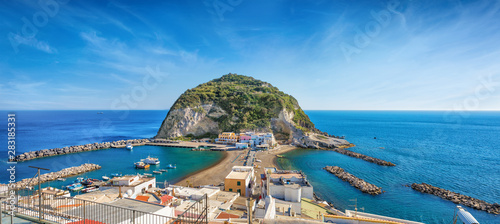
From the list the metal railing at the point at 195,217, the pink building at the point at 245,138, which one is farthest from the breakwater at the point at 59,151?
the metal railing at the point at 195,217

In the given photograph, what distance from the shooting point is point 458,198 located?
67.1 ft

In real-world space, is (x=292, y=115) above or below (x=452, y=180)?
above

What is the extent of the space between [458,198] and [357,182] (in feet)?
28.7

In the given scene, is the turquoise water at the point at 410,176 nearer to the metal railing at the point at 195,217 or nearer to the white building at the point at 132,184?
the metal railing at the point at 195,217

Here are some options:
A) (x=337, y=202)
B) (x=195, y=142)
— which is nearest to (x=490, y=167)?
(x=337, y=202)

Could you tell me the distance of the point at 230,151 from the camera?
42094 mm

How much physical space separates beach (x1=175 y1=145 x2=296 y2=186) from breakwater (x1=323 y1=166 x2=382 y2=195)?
882 cm

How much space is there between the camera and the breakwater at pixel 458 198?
61.1 ft

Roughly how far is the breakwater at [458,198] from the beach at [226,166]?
58.2 ft

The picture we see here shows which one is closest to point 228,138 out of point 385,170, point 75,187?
point 75,187

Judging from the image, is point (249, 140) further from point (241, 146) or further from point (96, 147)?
point (96, 147)

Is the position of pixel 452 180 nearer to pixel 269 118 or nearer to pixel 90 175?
pixel 269 118

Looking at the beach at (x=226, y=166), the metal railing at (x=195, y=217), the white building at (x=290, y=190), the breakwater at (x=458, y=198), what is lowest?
the breakwater at (x=458, y=198)

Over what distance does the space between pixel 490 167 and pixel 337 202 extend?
31545mm
